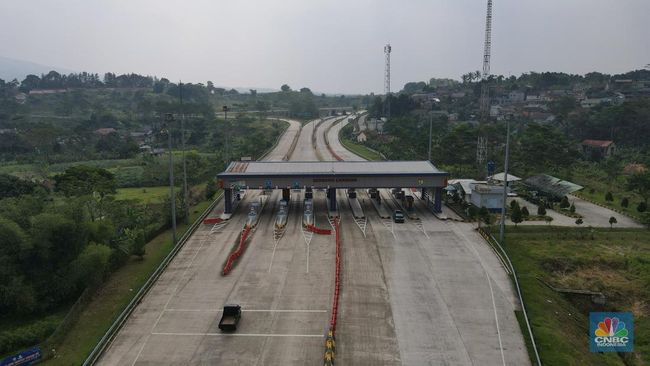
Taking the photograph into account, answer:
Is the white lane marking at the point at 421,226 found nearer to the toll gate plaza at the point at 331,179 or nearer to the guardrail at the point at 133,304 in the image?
the toll gate plaza at the point at 331,179

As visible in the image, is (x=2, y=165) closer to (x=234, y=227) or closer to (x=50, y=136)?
(x=50, y=136)

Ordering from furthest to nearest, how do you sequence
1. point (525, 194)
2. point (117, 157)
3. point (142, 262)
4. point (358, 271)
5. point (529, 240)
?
point (117, 157) → point (525, 194) → point (529, 240) → point (142, 262) → point (358, 271)

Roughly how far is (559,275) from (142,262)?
34.3m

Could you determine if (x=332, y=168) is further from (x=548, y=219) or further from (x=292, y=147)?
(x=292, y=147)

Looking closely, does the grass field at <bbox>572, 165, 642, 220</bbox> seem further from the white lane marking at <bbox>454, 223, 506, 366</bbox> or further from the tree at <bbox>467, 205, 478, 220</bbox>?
the white lane marking at <bbox>454, 223, 506, 366</bbox>

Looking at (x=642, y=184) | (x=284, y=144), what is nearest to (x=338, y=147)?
(x=284, y=144)

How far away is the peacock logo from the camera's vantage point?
24422 millimetres

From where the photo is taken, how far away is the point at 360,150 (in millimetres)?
→ 108000

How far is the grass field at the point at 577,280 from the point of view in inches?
1142

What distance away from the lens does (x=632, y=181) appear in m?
57.7

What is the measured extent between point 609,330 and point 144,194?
62360 mm

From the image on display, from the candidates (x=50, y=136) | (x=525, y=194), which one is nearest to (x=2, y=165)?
(x=50, y=136)

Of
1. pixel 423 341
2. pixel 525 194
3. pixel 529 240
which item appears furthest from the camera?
pixel 525 194

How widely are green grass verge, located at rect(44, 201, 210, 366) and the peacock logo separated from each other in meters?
27.5
